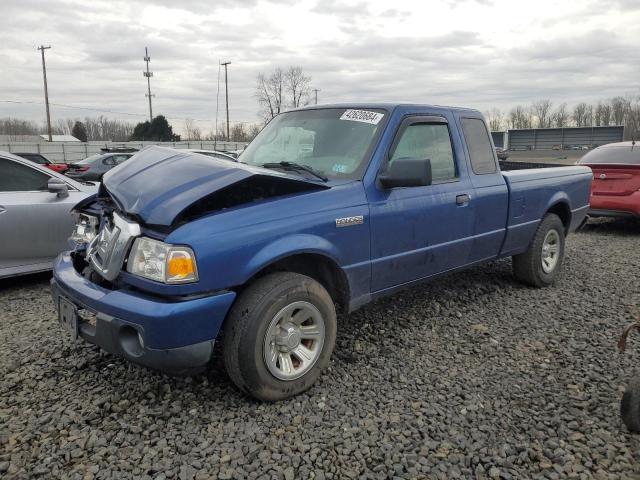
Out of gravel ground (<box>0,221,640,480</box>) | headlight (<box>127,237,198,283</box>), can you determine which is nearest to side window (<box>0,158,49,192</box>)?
gravel ground (<box>0,221,640,480</box>)

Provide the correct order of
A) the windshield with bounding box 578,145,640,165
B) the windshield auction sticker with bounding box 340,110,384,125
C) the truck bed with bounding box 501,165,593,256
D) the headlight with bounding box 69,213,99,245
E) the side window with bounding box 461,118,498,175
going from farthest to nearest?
the windshield with bounding box 578,145,640,165
the truck bed with bounding box 501,165,593,256
the side window with bounding box 461,118,498,175
the windshield auction sticker with bounding box 340,110,384,125
the headlight with bounding box 69,213,99,245

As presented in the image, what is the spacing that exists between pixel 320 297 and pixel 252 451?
3.20 feet

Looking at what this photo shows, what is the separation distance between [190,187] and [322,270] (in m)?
1.05

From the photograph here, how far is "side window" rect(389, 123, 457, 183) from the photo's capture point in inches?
151

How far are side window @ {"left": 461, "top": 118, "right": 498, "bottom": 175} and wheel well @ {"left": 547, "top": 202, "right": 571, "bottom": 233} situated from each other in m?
1.31

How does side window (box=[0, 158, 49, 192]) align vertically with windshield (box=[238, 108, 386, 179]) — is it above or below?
below

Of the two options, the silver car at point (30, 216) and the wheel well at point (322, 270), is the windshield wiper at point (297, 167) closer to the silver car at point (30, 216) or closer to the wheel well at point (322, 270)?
the wheel well at point (322, 270)

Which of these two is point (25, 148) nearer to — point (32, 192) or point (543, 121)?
point (32, 192)

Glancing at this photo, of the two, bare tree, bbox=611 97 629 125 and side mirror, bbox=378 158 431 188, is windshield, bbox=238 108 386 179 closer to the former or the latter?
side mirror, bbox=378 158 431 188

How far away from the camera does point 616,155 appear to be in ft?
28.7

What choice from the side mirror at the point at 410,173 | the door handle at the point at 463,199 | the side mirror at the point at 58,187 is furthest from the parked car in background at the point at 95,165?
the side mirror at the point at 410,173

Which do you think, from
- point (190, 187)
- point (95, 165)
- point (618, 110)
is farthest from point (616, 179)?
point (618, 110)

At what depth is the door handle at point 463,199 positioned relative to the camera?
4098 millimetres

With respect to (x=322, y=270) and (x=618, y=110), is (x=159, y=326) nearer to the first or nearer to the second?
(x=322, y=270)
